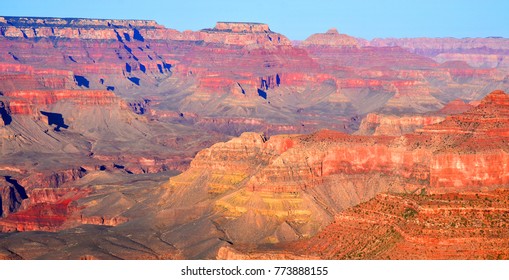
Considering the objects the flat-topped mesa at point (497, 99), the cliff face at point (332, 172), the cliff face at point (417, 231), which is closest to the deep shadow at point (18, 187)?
the cliff face at point (332, 172)

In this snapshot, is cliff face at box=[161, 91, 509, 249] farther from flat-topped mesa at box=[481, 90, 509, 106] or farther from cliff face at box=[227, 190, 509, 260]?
cliff face at box=[227, 190, 509, 260]

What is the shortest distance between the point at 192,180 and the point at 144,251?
28.5 meters

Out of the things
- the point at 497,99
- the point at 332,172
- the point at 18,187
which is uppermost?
the point at 497,99

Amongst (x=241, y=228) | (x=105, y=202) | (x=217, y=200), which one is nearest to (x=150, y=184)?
(x=105, y=202)

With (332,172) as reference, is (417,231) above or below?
below

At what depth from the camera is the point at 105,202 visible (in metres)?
155

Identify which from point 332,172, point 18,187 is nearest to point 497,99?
point 332,172

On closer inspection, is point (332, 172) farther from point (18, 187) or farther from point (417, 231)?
point (18, 187)

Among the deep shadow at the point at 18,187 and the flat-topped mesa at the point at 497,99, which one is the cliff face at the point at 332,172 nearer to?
the flat-topped mesa at the point at 497,99

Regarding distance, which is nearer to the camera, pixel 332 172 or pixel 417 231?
pixel 417 231

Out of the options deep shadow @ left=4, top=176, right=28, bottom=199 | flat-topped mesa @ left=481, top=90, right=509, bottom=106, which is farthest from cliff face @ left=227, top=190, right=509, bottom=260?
deep shadow @ left=4, top=176, right=28, bottom=199

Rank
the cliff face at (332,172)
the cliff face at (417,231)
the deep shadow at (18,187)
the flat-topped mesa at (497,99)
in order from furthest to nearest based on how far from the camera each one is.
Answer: the deep shadow at (18,187) → the flat-topped mesa at (497,99) → the cliff face at (332,172) → the cliff face at (417,231)

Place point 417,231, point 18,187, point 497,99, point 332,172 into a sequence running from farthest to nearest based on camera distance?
1. point 18,187
2. point 332,172
3. point 497,99
4. point 417,231

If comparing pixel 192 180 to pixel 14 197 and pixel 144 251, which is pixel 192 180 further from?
pixel 14 197
